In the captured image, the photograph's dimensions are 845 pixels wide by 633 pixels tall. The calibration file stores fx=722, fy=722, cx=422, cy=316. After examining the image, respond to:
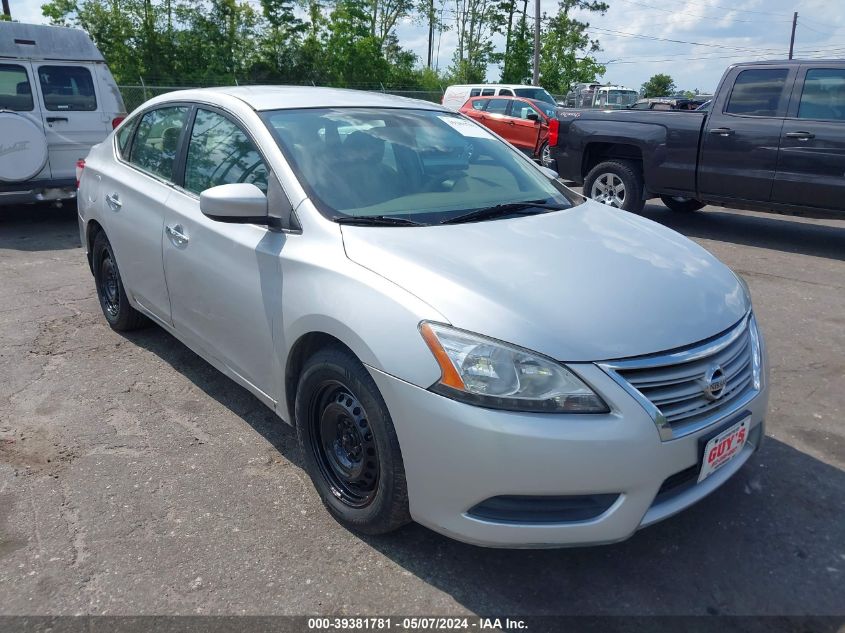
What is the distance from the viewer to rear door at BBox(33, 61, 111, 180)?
8.48 meters

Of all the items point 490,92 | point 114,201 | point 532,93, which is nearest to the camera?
point 114,201

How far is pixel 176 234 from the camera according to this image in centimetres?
368

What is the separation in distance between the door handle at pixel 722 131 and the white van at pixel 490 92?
528 inches

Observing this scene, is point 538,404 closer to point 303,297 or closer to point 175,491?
point 303,297

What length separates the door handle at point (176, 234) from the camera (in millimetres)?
3611

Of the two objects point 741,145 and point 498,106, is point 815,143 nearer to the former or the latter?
point 741,145

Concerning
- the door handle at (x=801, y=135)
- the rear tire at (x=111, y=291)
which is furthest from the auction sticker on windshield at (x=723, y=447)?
the door handle at (x=801, y=135)

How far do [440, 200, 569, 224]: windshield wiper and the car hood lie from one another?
7 cm

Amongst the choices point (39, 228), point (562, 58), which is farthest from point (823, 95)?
point (562, 58)

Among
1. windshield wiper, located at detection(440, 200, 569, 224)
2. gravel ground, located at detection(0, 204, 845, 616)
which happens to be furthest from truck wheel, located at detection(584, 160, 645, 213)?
windshield wiper, located at detection(440, 200, 569, 224)

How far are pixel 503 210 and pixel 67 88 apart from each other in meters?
7.51

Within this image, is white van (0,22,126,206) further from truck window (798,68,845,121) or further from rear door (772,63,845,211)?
truck window (798,68,845,121)

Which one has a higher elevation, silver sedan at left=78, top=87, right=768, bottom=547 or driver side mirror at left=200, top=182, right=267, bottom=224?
driver side mirror at left=200, top=182, right=267, bottom=224

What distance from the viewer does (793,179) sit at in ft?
24.1
